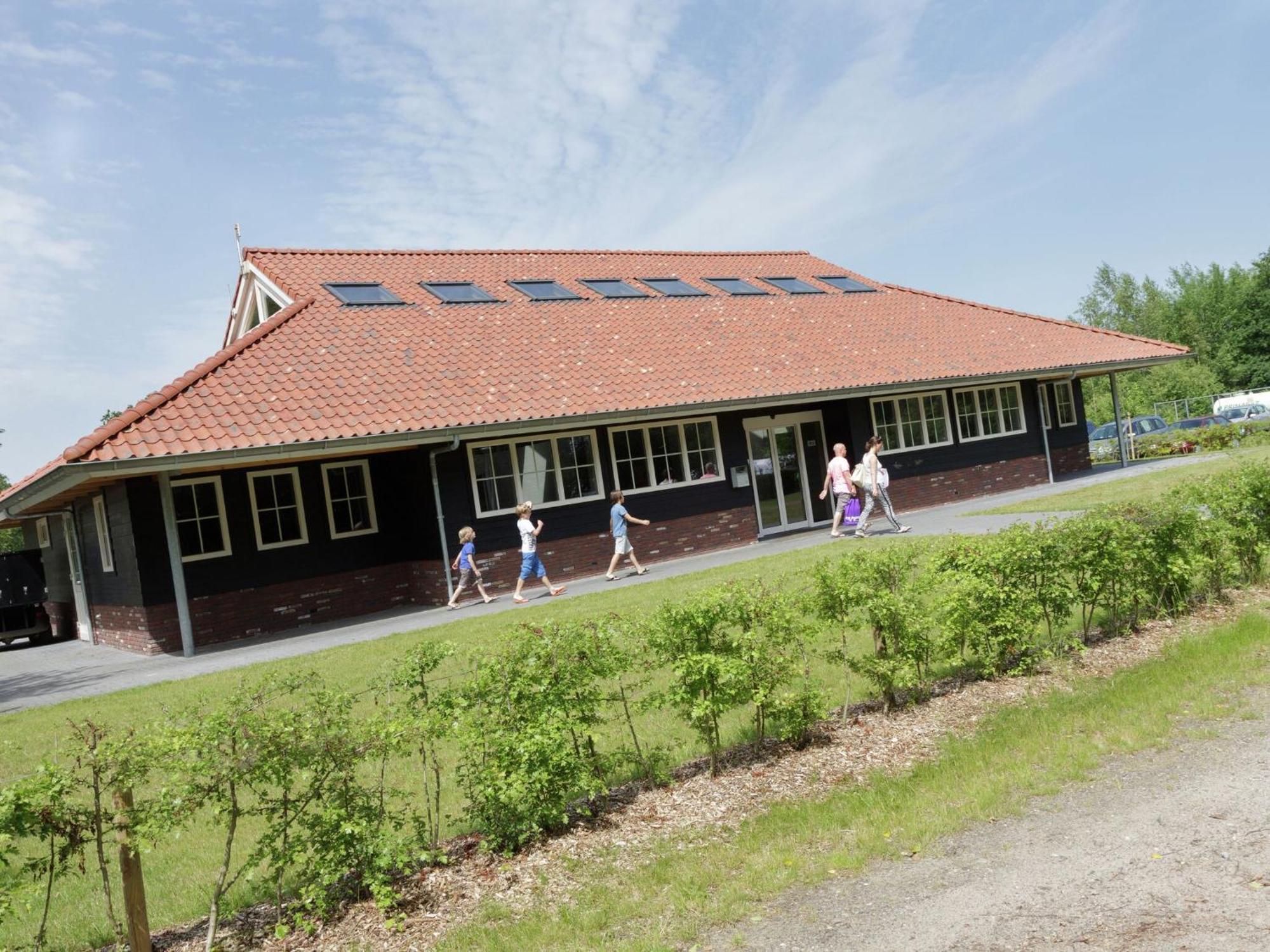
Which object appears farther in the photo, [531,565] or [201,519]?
[201,519]

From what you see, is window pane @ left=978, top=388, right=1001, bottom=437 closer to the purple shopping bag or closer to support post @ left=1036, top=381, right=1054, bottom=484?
support post @ left=1036, top=381, right=1054, bottom=484

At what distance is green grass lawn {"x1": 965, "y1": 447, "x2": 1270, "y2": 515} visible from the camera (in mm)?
17234

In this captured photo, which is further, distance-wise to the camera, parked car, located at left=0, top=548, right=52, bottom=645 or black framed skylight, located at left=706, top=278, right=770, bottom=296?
black framed skylight, located at left=706, top=278, right=770, bottom=296

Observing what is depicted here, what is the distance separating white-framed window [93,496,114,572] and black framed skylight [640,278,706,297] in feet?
43.6

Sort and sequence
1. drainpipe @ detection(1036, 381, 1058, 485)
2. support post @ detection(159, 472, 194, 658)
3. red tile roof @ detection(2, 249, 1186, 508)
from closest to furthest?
support post @ detection(159, 472, 194, 658) → red tile roof @ detection(2, 249, 1186, 508) → drainpipe @ detection(1036, 381, 1058, 485)

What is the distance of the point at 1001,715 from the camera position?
21.0 feet

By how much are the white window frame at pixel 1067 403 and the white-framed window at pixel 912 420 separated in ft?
15.0

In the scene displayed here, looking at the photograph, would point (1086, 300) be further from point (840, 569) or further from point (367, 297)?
point (840, 569)

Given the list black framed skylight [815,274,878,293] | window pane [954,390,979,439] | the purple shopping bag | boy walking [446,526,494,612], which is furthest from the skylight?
boy walking [446,526,494,612]

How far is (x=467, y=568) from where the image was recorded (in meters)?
16.1

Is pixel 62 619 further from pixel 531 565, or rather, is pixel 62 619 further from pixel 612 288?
pixel 612 288

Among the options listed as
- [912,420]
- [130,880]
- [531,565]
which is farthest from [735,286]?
[130,880]

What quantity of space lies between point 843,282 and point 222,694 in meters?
22.7

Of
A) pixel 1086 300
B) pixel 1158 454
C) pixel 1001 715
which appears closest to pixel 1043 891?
pixel 1001 715
